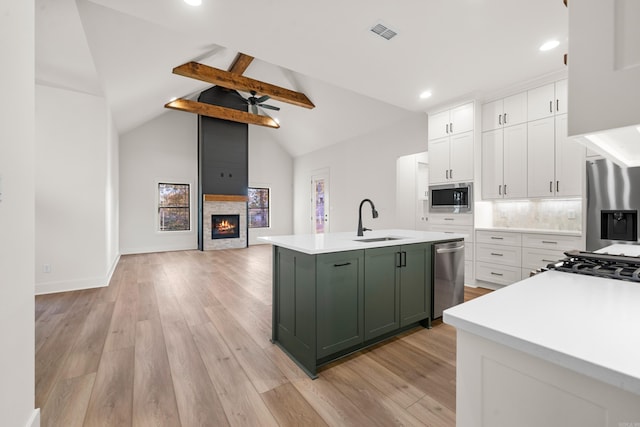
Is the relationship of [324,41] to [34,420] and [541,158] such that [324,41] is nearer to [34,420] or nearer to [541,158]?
[541,158]

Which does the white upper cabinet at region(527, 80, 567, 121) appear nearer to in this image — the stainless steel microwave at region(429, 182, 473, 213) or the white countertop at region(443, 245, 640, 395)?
the stainless steel microwave at region(429, 182, 473, 213)

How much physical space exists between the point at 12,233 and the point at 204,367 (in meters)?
1.47

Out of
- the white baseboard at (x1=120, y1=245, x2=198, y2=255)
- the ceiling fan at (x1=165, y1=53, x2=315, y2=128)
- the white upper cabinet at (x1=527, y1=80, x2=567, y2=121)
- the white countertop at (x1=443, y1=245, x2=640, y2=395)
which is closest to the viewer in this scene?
the white countertop at (x1=443, y1=245, x2=640, y2=395)

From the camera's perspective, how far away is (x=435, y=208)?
15.3 feet

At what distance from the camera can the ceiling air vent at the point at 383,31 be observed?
8.68ft

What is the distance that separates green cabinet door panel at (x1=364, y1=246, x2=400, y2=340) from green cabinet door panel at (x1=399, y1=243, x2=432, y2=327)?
0.30 ft

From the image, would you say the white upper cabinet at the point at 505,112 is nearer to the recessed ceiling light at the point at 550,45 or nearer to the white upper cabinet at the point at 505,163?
the white upper cabinet at the point at 505,163

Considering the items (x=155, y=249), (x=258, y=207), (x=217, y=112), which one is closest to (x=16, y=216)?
(x=217, y=112)

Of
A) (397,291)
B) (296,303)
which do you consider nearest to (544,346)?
(296,303)

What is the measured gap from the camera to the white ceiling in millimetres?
2396

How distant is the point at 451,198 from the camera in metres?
4.41

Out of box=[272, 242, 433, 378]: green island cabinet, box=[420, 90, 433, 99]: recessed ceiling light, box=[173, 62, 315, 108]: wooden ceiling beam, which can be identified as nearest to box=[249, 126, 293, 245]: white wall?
box=[173, 62, 315, 108]: wooden ceiling beam

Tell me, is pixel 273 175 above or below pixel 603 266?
above

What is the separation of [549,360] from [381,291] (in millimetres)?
1811
